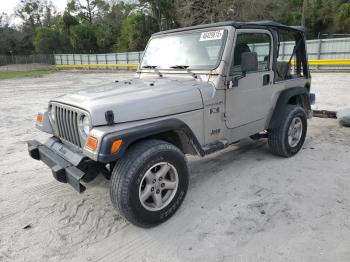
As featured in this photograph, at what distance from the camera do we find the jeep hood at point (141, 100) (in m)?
2.83

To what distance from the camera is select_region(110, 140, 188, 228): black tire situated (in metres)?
2.76

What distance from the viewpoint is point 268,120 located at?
448cm

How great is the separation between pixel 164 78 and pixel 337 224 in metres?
2.69

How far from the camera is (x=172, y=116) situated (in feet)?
10.4

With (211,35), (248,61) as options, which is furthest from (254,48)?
(248,61)

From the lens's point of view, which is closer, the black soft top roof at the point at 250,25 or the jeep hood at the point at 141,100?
the jeep hood at the point at 141,100

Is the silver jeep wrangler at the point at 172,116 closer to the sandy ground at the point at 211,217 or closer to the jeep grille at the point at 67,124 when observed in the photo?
the jeep grille at the point at 67,124

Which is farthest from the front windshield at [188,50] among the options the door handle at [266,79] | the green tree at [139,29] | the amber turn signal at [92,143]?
the green tree at [139,29]

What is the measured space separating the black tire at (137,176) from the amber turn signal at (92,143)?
31 centimetres

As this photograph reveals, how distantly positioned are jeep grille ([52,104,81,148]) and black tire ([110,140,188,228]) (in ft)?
2.13

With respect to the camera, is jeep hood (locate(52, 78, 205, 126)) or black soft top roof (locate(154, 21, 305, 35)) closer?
jeep hood (locate(52, 78, 205, 126))

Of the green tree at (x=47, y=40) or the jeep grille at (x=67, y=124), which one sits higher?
the green tree at (x=47, y=40)

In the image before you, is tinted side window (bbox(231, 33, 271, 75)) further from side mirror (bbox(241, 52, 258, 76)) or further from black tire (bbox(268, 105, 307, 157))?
black tire (bbox(268, 105, 307, 157))

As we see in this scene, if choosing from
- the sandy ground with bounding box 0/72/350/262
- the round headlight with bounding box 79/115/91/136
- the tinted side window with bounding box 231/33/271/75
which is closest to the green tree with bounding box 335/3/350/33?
the sandy ground with bounding box 0/72/350/262
